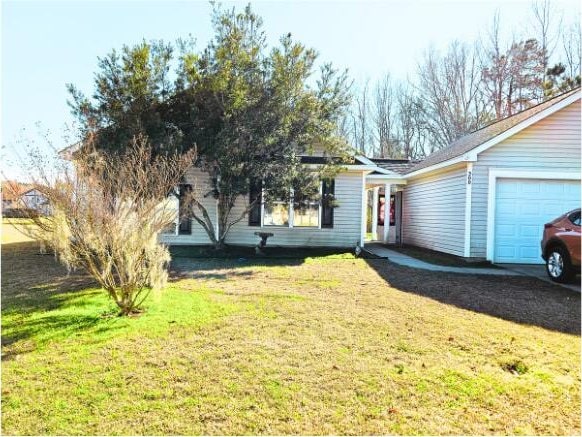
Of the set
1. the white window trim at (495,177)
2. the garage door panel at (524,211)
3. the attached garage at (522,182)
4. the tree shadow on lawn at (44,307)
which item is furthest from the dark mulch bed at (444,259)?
the tree shadow on lawn at (44,307)

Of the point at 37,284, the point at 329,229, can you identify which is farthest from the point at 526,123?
the point at 37,284

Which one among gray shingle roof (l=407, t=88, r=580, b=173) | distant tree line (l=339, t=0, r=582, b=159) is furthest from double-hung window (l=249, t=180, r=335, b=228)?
distant tree line (l=339, t=0, r=582, b=159)

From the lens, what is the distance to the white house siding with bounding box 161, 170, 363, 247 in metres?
13.5

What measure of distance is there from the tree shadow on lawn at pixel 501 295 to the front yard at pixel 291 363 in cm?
6

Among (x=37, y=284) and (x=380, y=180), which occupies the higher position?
(x=380, y=180)

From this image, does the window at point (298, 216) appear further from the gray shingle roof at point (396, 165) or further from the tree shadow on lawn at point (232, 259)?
the gray shingle roof at point (396, 165)

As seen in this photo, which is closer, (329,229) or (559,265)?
(559,265)

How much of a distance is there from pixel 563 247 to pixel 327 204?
21.4 ft

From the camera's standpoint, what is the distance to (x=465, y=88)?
2797cm

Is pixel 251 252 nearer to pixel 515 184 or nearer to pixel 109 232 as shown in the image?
pixel 109 232

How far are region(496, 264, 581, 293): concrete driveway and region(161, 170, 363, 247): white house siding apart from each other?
16.0ft

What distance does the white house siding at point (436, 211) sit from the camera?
11.6 m

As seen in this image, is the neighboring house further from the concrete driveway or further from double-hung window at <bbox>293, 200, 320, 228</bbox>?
the concrete driveway

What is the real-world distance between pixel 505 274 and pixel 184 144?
884 cm
